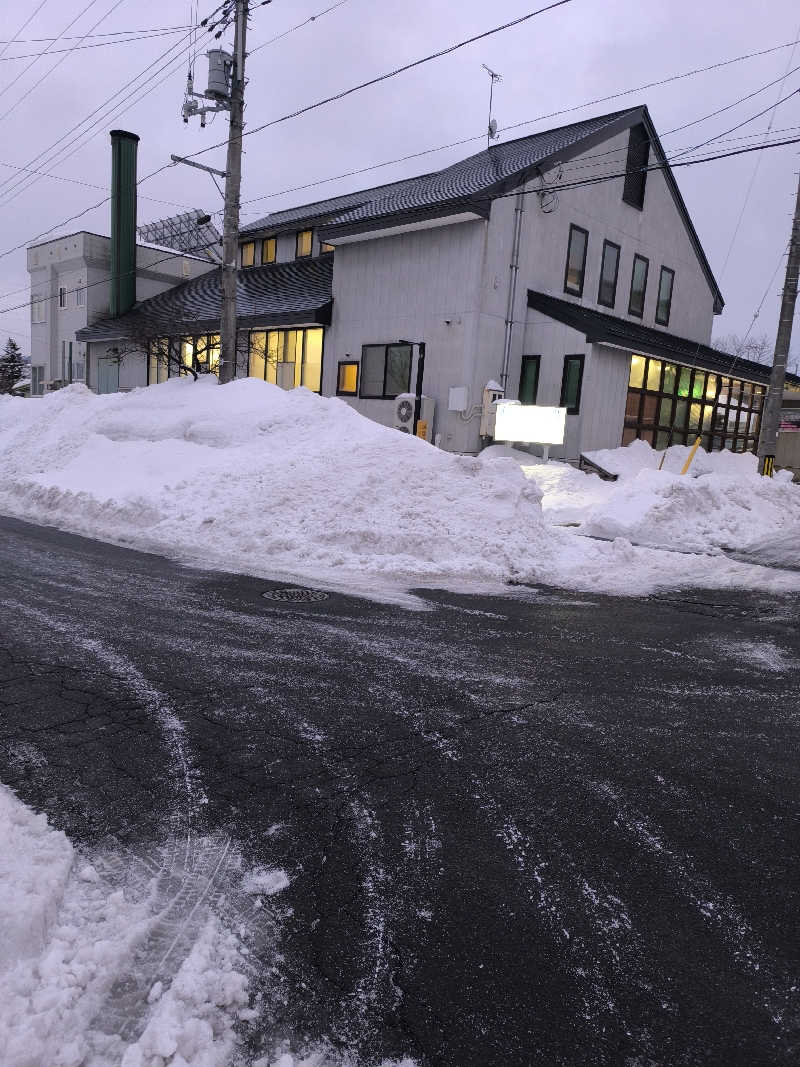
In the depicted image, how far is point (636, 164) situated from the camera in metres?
22.9

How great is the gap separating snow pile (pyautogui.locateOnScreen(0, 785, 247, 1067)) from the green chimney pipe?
1313 inches

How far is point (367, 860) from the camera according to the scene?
2865 millimetres

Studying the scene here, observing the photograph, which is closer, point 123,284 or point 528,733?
point 528,733

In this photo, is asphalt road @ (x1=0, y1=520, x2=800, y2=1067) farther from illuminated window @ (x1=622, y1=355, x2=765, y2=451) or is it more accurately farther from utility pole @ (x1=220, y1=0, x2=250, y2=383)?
illuminated window @ (x1=622, y1=355, x2=765, y2=451)

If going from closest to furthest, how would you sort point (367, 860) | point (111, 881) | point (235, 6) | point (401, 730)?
point (111, 881) < point (367, 860) < point (401, 730) < point (235, 6)

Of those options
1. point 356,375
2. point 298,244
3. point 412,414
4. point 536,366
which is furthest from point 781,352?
point 298,244

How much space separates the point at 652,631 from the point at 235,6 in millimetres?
16988

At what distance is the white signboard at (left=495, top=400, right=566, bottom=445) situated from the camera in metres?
17.4

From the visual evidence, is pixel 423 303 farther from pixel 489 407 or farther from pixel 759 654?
pixel 759 654

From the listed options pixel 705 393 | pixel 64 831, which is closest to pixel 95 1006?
pixel 64 831

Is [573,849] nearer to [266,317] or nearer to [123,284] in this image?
[266,317]

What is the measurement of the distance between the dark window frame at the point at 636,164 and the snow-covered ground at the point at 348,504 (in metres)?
13.1

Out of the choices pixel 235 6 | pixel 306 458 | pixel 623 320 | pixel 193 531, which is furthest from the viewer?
pixel 623 320

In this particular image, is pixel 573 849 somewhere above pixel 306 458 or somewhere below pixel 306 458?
below
